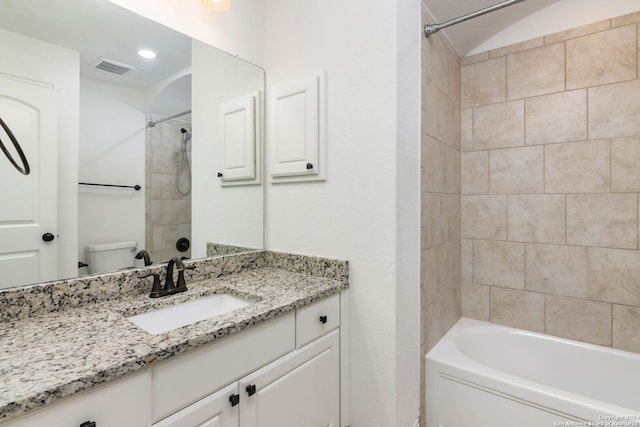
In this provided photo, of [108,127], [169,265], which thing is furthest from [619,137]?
[108,127]

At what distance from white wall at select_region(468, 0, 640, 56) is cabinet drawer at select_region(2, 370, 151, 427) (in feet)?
8.46

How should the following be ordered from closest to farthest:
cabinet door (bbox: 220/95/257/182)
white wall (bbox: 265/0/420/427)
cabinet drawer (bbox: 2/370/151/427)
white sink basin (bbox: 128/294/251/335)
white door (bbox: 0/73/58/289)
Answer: cabinet drawer (bbox: 2/370/151/427) → white door (bbox: 0/73/58/289) → white sink basin (bbox: 128/294/251/335) → white wall (bbox: 265/0/420/427) → cabinet door (bbox: 220/95/257/182)

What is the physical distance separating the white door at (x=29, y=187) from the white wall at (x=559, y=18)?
2445 millimetres

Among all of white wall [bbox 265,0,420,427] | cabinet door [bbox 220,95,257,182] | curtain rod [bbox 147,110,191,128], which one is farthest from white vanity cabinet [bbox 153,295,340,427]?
curtain rod [bbox 147,110,191,128]

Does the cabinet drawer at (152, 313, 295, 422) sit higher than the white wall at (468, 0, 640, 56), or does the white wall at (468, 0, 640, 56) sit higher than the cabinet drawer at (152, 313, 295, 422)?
the white wall at (468, 0, 640, 56)

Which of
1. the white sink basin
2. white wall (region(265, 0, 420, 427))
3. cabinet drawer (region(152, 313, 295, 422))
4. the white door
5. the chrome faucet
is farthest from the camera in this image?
white wall (region(265, 0, 420, 427))

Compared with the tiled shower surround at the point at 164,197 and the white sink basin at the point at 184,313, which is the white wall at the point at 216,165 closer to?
the tiled shower surround at the point at 164,197

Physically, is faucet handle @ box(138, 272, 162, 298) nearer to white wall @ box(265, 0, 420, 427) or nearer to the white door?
the white door

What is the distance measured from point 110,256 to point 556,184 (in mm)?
2398

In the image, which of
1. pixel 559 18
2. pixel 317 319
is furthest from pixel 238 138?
pixel 559 18

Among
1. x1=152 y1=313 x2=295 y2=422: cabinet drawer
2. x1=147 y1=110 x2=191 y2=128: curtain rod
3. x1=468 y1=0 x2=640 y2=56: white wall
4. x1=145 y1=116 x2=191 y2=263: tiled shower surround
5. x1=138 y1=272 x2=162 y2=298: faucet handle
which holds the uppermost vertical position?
x1=468 y1=0 x2=640 y2=56: white wall

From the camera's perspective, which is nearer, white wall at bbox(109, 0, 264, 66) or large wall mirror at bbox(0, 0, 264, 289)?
large wall mirror at bbox(0, 0, 264, 289)

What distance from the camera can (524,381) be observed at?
4.60ft

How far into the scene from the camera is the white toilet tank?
3.80ft
